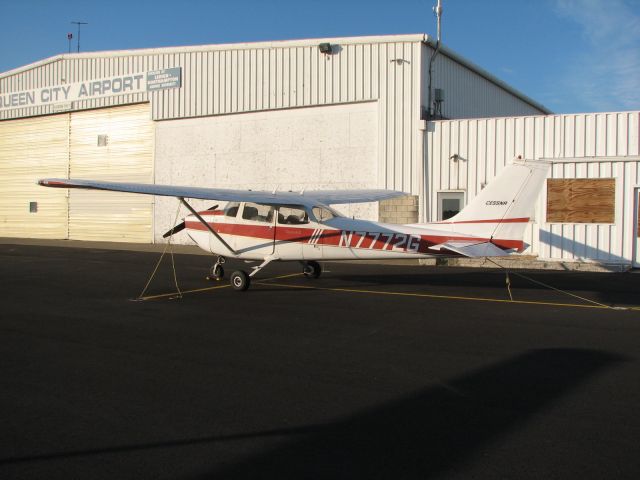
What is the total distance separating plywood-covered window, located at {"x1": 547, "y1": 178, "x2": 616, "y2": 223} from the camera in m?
18.3

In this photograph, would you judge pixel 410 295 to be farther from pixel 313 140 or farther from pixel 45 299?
pixel 313 140

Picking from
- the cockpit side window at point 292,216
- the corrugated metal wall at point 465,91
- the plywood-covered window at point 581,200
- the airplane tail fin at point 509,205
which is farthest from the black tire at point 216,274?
the corrugated metal wall at point 465,91

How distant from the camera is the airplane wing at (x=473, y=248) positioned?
36.0 ft

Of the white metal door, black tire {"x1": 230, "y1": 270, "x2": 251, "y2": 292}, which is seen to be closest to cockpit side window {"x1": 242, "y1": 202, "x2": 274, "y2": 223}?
black tire {"x1": 230, "y1": 270, "x2": 251, "y2": 292}

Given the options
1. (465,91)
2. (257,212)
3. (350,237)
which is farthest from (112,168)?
(350,237)

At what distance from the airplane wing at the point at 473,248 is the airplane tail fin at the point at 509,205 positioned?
0.69ft

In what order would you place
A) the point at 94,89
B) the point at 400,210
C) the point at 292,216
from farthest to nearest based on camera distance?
the point at 94,89 < the point at 400,210 < the point at 292,216

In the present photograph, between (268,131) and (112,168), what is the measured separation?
9.30 meters

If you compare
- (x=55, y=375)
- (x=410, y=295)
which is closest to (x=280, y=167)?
(x=410, y=295)

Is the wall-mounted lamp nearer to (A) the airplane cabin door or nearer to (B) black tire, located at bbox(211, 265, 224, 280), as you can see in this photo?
(A) the airplane cabin door

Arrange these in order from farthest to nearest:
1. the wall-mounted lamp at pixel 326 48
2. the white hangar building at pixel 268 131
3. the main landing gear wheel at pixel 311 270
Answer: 1. the wall-mounted lamp at pixel 326 48
2. the white hangar building at pixel 268 131
3. the main landing gear wheel at pixel 311 270

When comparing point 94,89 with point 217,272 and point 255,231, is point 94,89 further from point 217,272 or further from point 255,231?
point 255,231

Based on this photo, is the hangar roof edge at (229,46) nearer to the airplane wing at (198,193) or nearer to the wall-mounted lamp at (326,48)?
the wall-mounted lamp at (326,48)

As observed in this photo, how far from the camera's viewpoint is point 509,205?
11.4m
